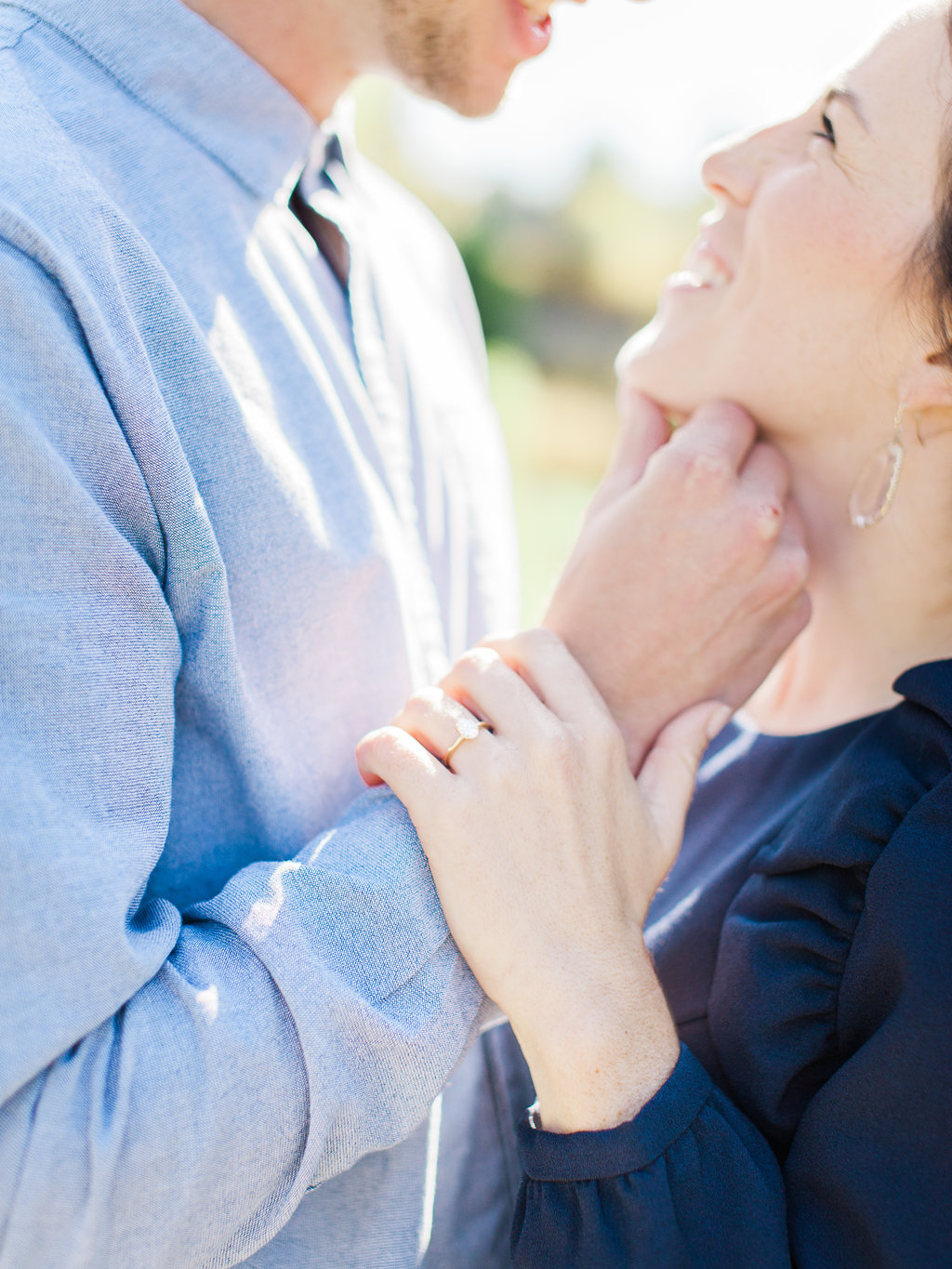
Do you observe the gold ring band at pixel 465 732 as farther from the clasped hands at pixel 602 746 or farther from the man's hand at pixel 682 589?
the man's hand at pixel 682 589

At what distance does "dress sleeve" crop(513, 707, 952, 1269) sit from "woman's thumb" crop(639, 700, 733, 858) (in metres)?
0.16

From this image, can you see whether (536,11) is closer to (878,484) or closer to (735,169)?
(735,169)

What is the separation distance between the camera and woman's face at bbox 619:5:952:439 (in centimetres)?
136

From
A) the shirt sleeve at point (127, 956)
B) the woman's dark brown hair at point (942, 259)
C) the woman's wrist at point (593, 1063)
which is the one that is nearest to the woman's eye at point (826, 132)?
the woman's dark brown hair at point (942, 259)

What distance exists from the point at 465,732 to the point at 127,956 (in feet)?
1.53

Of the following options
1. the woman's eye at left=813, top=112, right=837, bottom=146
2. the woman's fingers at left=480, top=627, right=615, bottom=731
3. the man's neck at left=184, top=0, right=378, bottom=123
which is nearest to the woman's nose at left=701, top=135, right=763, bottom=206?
the woman's eye at left=813, top=112, right=837, bottom=146

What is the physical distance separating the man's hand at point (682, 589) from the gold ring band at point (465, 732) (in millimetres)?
259

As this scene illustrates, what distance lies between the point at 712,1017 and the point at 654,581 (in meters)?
0.62

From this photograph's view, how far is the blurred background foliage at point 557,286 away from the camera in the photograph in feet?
42.1

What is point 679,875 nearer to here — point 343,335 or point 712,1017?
point 712,1017

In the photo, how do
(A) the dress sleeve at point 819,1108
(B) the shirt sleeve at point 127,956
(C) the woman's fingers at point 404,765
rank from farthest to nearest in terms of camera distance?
(C) the woman's fingers at point 404,765, (A) the dress sleeve at point 819,1108, (B) the shirt sleeve at point 127,956

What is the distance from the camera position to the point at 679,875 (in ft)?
5.12

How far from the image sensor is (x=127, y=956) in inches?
36.9

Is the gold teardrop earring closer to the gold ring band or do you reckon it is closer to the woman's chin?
the woman's chin
